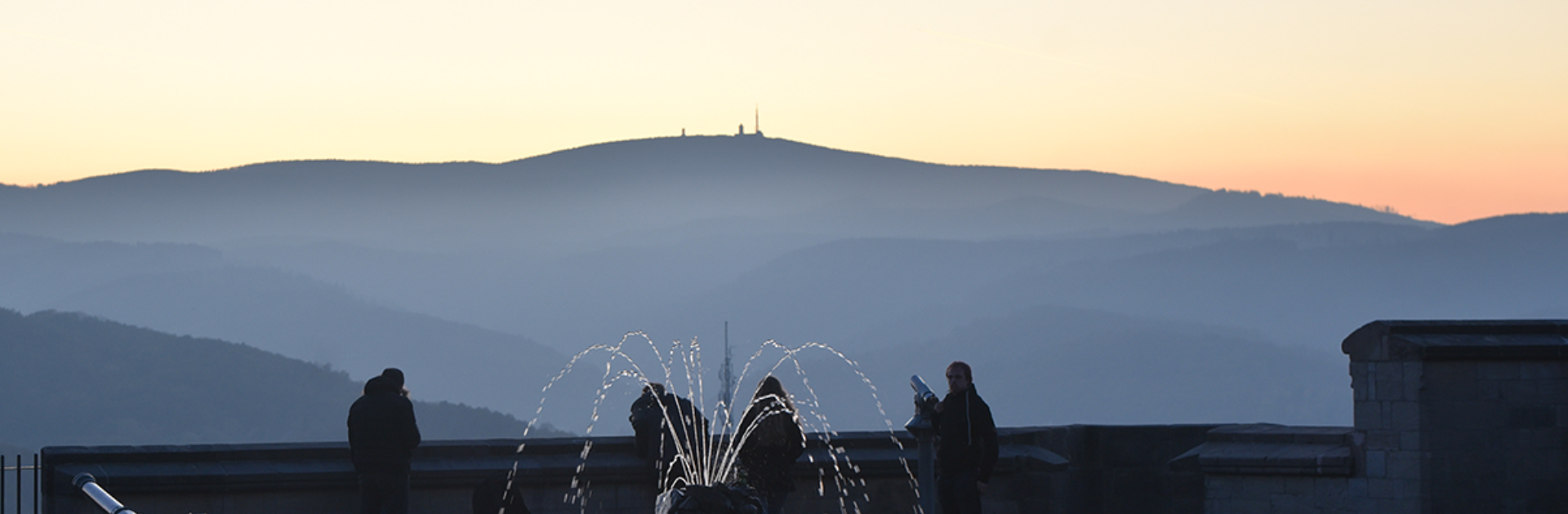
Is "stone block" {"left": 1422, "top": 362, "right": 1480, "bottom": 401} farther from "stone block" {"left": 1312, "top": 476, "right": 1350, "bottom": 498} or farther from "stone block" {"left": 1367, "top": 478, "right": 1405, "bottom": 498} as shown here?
"stone block" {"left": 1312, "top": 476, "right": 1350, "bottom": 498}

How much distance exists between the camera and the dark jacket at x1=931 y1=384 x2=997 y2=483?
9898 millimetres

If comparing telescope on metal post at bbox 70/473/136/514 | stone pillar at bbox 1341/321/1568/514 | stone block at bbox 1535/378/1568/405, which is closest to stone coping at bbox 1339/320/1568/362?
stone pillar at bbox 1341/321/1568/514

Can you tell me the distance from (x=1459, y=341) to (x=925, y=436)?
11.6 feet

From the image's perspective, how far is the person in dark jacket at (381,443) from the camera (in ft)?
33.1

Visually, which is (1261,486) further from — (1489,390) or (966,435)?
(966,435)

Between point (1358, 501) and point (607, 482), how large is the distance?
5077mm

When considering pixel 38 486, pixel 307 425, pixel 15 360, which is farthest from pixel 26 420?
pixel 38 486

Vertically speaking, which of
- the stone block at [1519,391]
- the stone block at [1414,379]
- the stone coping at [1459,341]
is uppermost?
the stone coping at [1459,341]

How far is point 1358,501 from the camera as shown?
10.6 meters

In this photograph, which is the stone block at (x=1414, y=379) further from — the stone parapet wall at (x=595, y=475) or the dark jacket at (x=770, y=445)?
the dark jacket at (x=770, y=445)

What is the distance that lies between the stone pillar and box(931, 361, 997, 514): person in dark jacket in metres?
2.65

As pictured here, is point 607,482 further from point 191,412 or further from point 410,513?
point 191,412

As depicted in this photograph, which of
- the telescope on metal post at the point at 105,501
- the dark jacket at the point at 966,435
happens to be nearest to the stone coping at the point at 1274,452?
the dark jacket at the point at 966,435

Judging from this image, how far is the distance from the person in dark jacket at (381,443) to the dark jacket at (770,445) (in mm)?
2113
